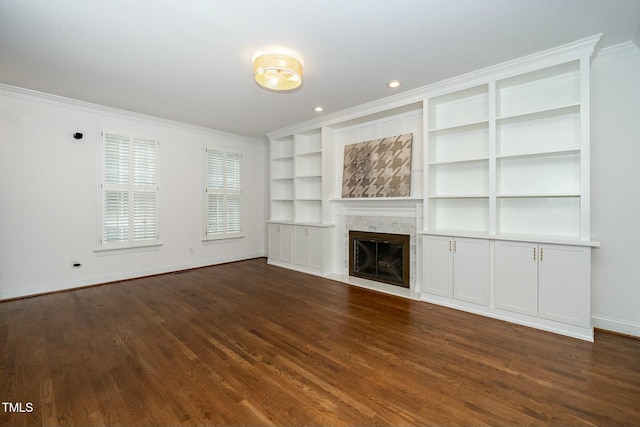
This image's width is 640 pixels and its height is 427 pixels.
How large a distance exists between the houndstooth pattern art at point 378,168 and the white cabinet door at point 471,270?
3.74ft

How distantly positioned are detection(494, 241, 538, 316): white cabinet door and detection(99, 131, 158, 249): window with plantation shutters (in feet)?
17.7

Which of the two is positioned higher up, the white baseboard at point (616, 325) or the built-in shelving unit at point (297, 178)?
the built-in shelving unit at point (297, 178)

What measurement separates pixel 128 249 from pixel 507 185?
5837mm

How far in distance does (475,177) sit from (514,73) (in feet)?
4.06

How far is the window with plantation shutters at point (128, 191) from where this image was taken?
4.48 m

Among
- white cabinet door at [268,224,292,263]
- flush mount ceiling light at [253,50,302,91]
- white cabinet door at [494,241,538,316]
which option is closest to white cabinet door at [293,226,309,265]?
white cabinet door at [268,224,292,263]

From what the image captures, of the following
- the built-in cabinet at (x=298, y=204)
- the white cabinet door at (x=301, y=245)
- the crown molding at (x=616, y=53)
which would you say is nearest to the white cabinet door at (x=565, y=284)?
the crown molding at (x=616, y=53)

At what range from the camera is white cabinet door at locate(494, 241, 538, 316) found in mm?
2902

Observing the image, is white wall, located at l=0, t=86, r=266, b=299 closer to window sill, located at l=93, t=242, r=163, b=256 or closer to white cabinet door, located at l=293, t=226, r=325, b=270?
window sill, located at l=93, t=242, r=163, b=256

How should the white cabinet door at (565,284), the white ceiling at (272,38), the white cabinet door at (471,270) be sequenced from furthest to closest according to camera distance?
the white cabinet door at (471,270), the white cabinet door at (565,284), the white ceiling at (272,38)

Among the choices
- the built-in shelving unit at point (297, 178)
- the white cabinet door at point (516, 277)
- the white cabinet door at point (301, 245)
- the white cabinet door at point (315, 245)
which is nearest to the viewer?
the white cabinet door at point (516, 277)

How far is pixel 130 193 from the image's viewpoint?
15.4ft

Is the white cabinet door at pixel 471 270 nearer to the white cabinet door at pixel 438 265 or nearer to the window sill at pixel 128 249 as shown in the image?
the white cabinet door at pixel 438 265

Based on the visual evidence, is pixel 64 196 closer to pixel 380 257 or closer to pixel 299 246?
pixel 299 246
